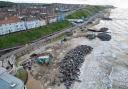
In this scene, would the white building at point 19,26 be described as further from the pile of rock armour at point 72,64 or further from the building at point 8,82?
the building at point 8,82

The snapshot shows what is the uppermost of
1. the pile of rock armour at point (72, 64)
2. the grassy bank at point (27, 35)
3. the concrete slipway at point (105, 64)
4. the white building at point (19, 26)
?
the white building at point (19, 26)

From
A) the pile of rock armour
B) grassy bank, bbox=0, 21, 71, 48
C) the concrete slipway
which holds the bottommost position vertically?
the concrete slipway

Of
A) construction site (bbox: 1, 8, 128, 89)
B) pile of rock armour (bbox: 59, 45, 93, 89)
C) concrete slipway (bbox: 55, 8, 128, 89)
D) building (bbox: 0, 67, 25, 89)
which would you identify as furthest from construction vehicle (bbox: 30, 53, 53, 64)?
building (bbox: 0, 67, 25, 89)

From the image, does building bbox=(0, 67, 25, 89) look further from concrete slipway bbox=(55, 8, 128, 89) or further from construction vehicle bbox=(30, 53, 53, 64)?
construction vehicle bbox=(30, 53, 53, 64)

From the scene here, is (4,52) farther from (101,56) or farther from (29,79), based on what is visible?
(101,56)

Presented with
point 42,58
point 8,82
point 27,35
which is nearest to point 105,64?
point 42,58

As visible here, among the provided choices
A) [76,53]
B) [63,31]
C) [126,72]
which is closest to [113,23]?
[63,31]

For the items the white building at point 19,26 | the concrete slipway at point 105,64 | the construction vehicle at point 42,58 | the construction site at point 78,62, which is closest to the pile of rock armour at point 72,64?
the construction site at point 78,62

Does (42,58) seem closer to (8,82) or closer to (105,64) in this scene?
(105,64)
